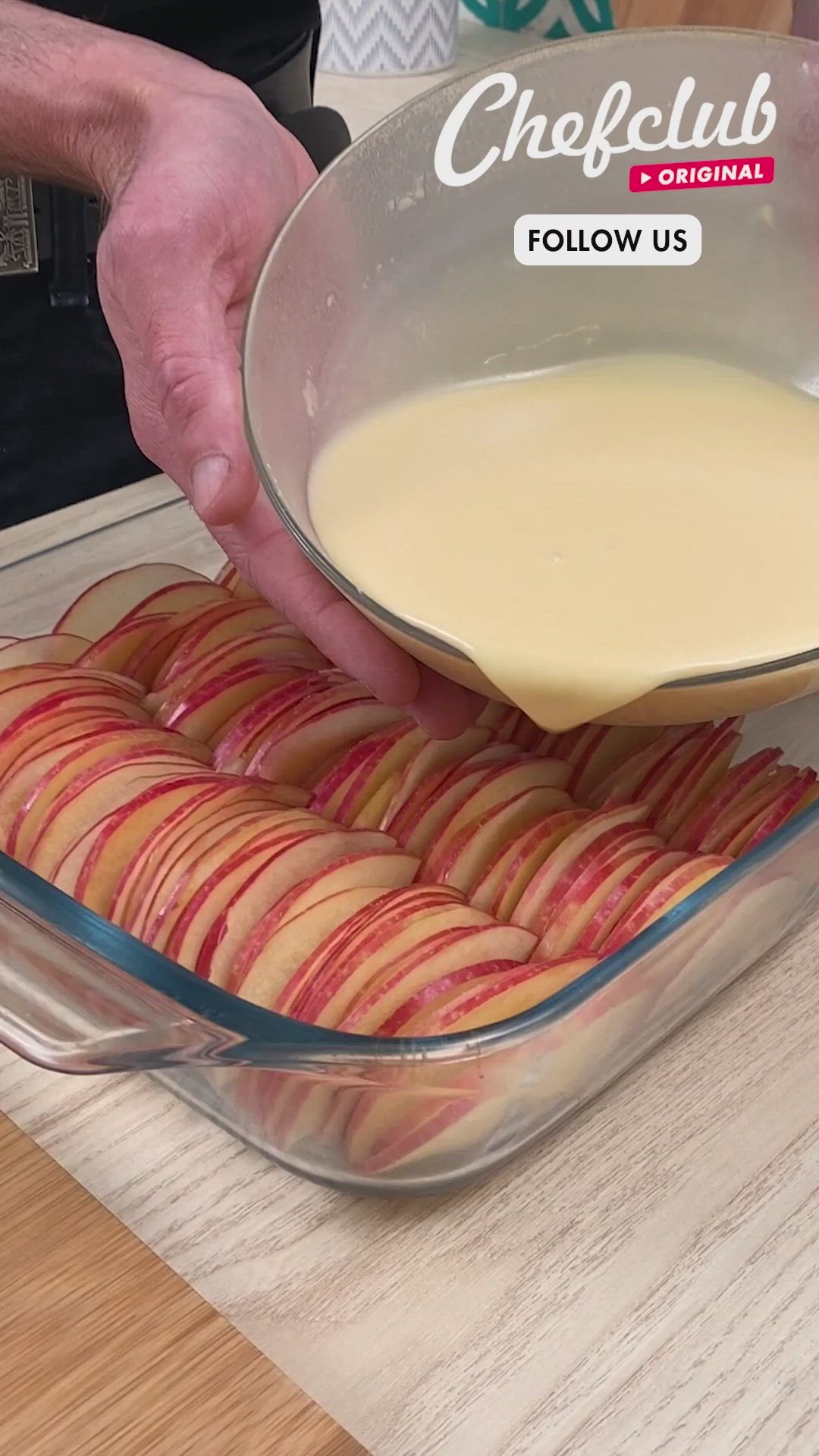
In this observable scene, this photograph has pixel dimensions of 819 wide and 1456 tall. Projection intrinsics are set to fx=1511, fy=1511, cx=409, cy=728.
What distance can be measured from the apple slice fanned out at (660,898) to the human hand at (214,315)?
16 cm

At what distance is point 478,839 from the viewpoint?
77 cm

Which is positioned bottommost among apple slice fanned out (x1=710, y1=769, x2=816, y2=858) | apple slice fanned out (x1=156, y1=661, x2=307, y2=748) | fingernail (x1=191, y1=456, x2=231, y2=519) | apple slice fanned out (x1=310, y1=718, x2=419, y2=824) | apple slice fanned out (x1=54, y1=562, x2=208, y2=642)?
apple slice fanned out (x1=54, y1=562, x2=208, y2=642)

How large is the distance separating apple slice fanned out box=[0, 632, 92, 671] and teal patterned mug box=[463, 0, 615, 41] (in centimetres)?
168

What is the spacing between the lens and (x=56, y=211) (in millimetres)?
1274

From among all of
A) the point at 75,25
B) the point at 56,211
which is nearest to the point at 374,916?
the point at 75,25

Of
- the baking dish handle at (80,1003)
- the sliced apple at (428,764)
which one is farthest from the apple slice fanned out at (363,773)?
the baking dish handle at (80,1003)

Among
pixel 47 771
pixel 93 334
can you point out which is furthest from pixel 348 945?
pixel 93 334

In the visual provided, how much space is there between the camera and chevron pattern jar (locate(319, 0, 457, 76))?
84.7 inches

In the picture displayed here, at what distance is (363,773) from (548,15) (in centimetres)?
201

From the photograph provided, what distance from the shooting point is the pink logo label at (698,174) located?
0.88 metres

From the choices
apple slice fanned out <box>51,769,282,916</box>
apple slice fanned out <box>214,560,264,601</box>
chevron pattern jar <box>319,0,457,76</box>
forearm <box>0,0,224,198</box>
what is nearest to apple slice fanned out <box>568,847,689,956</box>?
apple slice fanned out <box>51,769,282,916</box>

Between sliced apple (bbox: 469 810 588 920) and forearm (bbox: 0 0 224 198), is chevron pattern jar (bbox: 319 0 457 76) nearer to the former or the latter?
forearm (bbox: 0 0 224 198)

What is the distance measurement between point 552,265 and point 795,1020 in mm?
454

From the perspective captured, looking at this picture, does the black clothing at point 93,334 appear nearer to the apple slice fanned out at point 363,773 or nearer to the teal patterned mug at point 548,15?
the apple slice fanned out at point 363,773
